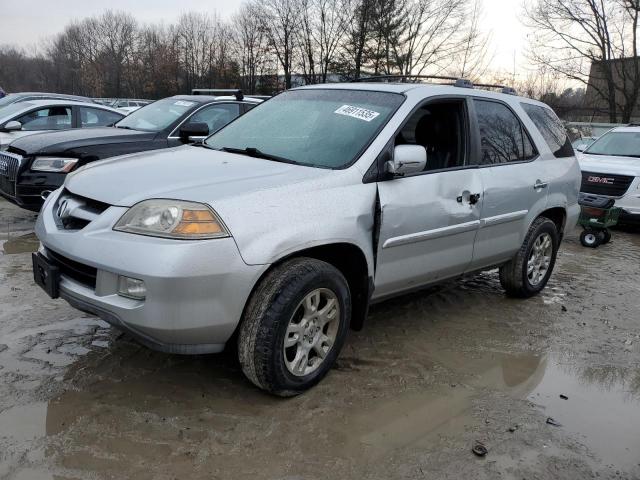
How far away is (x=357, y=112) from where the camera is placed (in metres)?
3.69

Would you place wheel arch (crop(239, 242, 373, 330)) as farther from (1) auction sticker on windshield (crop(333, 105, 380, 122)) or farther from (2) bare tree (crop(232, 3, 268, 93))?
(2) bare tree (crop(232, 3, 268, 93))

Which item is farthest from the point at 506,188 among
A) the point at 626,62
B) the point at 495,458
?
the point at 626,62

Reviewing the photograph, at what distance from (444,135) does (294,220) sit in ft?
5.88

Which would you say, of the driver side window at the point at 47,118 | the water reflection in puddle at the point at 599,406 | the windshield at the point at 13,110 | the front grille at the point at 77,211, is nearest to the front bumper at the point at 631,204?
the water reflection in puddle at the point at 599,406

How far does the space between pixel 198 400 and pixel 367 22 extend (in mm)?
39138

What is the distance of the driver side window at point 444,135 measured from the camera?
3998mm

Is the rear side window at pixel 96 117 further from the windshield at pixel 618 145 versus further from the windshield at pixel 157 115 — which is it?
the windshield at pixel 618 145

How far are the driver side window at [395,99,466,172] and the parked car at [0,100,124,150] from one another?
6.09 meters

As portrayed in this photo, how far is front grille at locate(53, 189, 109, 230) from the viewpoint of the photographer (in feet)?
9.61

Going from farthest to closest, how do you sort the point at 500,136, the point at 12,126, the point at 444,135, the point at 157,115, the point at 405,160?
the point at 12,126, the point at 157,115, the point at 500,136, the point at 444,135, the point at 405,160

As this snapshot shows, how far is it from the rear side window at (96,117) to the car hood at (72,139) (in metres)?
2.06

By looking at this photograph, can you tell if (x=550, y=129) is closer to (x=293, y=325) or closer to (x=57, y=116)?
(x=293, y=325)

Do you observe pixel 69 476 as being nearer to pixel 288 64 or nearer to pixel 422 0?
pixel 422 0

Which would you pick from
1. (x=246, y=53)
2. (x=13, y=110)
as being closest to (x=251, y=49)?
(x=246, y=53)
